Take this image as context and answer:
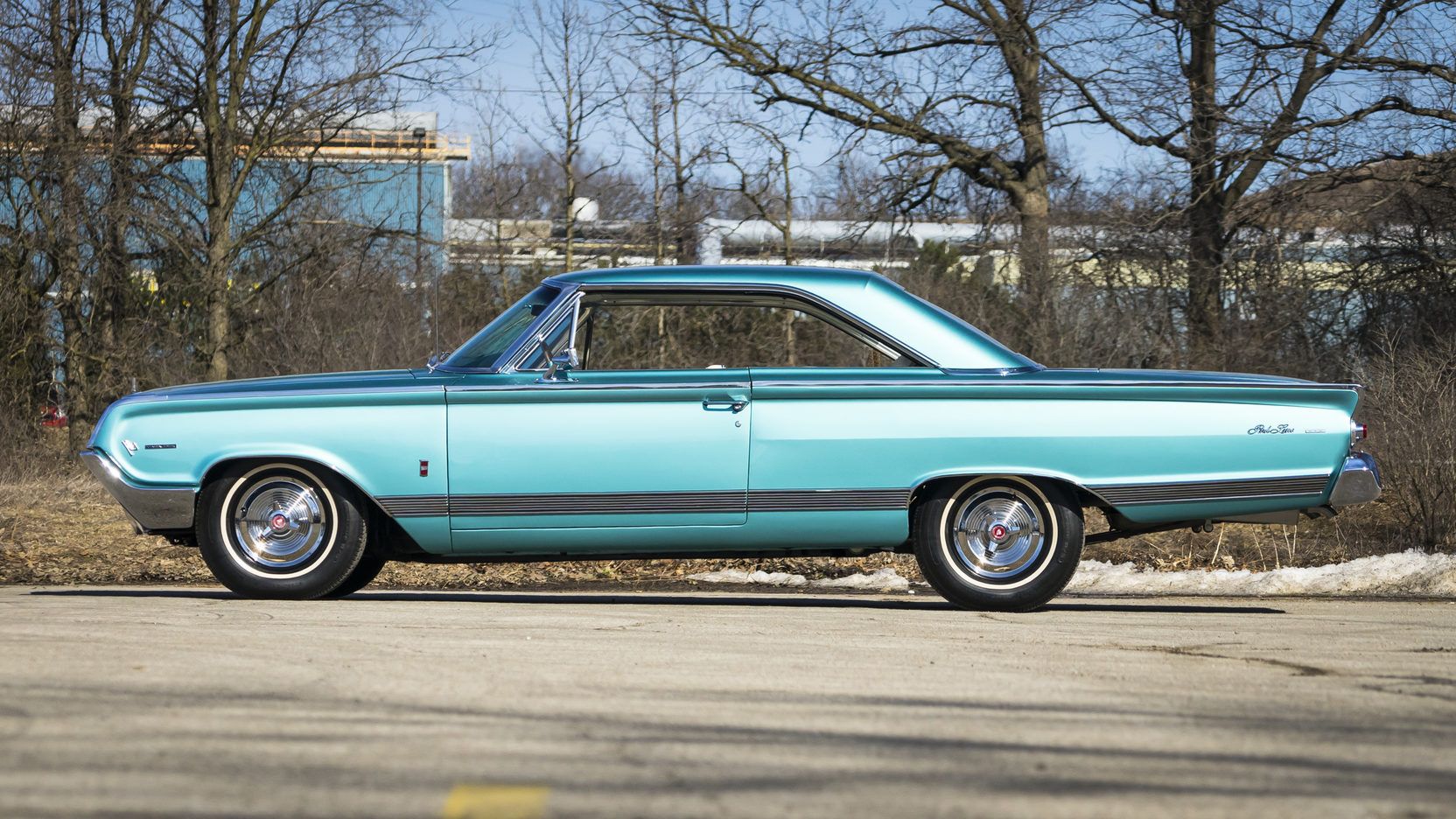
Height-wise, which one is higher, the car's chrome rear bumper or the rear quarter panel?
the rear quarter panel

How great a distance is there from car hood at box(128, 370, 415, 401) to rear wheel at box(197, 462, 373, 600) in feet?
1.16

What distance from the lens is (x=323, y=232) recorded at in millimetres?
20594

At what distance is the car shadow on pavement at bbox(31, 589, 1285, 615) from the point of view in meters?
7.37

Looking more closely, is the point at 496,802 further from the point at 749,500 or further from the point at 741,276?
the point at 741,276

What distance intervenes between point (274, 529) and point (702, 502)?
1969 mm

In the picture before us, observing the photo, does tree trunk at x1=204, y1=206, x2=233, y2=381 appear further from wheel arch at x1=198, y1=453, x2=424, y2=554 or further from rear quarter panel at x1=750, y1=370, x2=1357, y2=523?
rear quarter panel at x1=750, y1=370, x2=1357, y2=523

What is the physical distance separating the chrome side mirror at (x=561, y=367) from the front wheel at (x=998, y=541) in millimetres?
1697

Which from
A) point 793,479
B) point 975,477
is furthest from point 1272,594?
point 793,479

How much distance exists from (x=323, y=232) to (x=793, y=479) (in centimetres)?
1518

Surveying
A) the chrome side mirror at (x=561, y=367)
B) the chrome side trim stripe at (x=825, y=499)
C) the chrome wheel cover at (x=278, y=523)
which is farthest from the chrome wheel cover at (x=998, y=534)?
the chrome wheel cover at (x=278, y=523)

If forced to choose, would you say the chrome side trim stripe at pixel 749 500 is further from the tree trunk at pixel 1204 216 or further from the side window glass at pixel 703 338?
the tree trunk at pixel 1204 216

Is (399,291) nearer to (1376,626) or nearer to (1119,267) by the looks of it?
(1119,267)

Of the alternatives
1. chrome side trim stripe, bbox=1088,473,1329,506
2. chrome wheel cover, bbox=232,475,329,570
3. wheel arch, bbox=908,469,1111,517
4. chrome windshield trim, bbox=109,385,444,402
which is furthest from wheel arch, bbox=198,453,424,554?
chrome side trim stripe, bbox=1088,473,1329,506

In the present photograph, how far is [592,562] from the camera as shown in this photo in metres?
9.83
